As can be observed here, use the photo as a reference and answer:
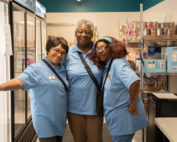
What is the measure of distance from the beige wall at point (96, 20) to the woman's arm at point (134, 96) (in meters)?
4.98

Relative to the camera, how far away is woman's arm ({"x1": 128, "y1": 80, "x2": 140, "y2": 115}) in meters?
1.83

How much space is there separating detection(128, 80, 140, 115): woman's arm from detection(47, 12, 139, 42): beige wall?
4984 mm

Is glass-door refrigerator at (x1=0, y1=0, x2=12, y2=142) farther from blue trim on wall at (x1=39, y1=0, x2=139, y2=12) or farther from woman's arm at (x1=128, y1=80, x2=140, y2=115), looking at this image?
blue trim on wall at (x1=39, y1=0, x2=139, y2=12)

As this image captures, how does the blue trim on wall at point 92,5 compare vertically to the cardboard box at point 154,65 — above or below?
above

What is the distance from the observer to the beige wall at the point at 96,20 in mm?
6656

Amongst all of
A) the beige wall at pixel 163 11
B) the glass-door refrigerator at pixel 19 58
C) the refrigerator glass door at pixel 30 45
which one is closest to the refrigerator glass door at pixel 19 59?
the glass-door refrigerator at pixel 19 58

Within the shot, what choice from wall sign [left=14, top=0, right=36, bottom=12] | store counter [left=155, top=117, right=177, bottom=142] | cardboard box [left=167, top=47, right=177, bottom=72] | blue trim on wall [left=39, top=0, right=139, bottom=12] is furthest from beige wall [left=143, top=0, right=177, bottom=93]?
wall sign [left=14, top=0, right=36, bottom=12]

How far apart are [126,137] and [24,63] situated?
2.39 metres

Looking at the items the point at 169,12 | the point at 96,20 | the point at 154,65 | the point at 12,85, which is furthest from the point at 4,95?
the point at 96,20

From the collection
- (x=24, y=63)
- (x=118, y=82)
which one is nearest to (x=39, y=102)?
(x=118, y=82)

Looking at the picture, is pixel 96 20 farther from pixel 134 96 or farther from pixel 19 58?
pixel 134 96

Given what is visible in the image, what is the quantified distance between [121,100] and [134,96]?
5.3 inches

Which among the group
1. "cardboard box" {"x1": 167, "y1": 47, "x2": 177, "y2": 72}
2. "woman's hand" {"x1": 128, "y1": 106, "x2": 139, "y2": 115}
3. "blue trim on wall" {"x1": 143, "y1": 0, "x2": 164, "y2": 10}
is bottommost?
"woman's hand" {"x1": 128, "y1": 106, "x2": 139, "y2": 115}

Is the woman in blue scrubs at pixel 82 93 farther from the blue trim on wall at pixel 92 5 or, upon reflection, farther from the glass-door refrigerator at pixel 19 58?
the blue trim on wall at pixel 92 5
